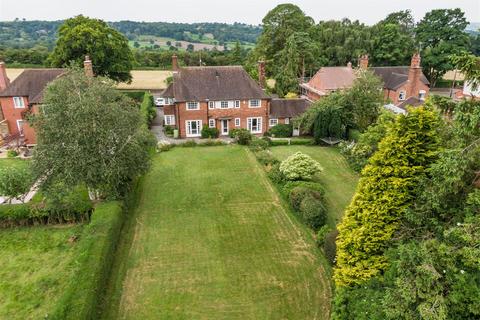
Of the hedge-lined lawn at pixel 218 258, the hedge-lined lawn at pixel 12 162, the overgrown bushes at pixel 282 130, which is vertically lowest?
the hedge-lined lawn at pixel 218 258

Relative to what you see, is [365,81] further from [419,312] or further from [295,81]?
[419,312]

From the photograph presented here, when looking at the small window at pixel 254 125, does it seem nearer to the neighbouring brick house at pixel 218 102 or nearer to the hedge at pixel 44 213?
the neighbouring brick house at pixel 218 102

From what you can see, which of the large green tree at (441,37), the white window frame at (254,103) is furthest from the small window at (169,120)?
the large green tree at (441,37)

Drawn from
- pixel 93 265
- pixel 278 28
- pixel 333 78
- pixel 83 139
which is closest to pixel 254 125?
pixel 333 78

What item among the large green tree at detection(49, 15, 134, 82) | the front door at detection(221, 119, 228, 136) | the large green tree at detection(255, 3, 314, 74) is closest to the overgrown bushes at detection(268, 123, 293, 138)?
the front door at detection(221, 119, 228, 136)

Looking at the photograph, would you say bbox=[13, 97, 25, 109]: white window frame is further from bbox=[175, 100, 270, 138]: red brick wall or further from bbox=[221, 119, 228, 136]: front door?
bbox=[221, 119, 228, 136]: front door
